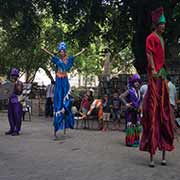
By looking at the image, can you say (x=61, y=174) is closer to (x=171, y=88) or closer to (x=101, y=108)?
(x=171, y=88)

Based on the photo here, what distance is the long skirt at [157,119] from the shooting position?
24.8ft

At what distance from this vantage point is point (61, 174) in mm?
6637

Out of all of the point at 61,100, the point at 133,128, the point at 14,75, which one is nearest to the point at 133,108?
the point at 133,128

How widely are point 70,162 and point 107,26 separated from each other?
16.8 metres

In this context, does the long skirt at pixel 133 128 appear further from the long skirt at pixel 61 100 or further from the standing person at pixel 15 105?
the standing person at pixel 15 105

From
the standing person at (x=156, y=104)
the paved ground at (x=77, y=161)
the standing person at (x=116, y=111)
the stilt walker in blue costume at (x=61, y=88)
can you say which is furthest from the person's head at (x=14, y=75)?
the standing person at (x=156, y=104)

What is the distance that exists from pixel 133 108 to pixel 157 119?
265cm

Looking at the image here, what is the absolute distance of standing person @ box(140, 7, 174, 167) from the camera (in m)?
7.57

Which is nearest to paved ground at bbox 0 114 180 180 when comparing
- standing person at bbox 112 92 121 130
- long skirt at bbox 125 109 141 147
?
long skirt at bbox 125 109 141 147

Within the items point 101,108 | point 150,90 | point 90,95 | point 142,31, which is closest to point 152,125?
point 150,90

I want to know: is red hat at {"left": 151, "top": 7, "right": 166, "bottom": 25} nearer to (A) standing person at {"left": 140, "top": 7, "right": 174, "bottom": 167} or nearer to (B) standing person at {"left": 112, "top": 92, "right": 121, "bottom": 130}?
(A) standing person at {"left": 140, "top": 7, "right": 174, "bottom": 167}

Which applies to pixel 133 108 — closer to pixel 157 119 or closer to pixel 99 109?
pixel 157 119

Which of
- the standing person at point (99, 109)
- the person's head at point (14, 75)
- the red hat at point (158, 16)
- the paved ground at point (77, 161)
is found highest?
the red hat at point (158, 16)

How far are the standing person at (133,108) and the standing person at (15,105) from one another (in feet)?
11.3
